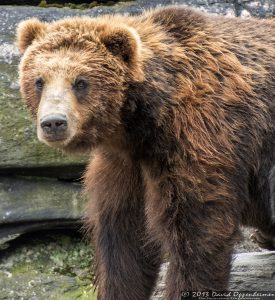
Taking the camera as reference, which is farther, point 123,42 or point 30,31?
point 30,31

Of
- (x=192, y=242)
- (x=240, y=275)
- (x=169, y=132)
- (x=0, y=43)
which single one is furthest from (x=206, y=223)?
(x=0, y=43)

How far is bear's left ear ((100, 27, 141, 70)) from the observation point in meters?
5.10

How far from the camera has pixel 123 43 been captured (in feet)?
16.8

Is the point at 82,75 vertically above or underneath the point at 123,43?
underneath

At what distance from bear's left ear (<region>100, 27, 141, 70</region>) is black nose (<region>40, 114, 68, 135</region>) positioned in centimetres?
62

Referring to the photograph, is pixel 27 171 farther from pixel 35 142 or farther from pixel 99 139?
pixel 99 139

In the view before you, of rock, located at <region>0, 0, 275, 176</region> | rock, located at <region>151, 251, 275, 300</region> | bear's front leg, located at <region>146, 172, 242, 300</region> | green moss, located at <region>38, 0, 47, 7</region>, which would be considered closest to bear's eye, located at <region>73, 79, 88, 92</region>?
bear's front leg, located at <region>146, 172, 242, 300</region>

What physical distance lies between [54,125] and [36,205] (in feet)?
8.14

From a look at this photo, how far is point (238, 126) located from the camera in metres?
5.29

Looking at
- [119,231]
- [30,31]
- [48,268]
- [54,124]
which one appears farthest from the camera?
[48,268]

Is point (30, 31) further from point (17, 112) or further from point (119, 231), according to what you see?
point (17, 112)

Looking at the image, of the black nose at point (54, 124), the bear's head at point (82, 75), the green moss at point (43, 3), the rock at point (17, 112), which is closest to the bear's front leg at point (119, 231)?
the bear's head at point (82, 75)

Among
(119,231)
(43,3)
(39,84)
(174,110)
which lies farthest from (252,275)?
(43,3)

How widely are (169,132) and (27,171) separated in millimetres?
2323
